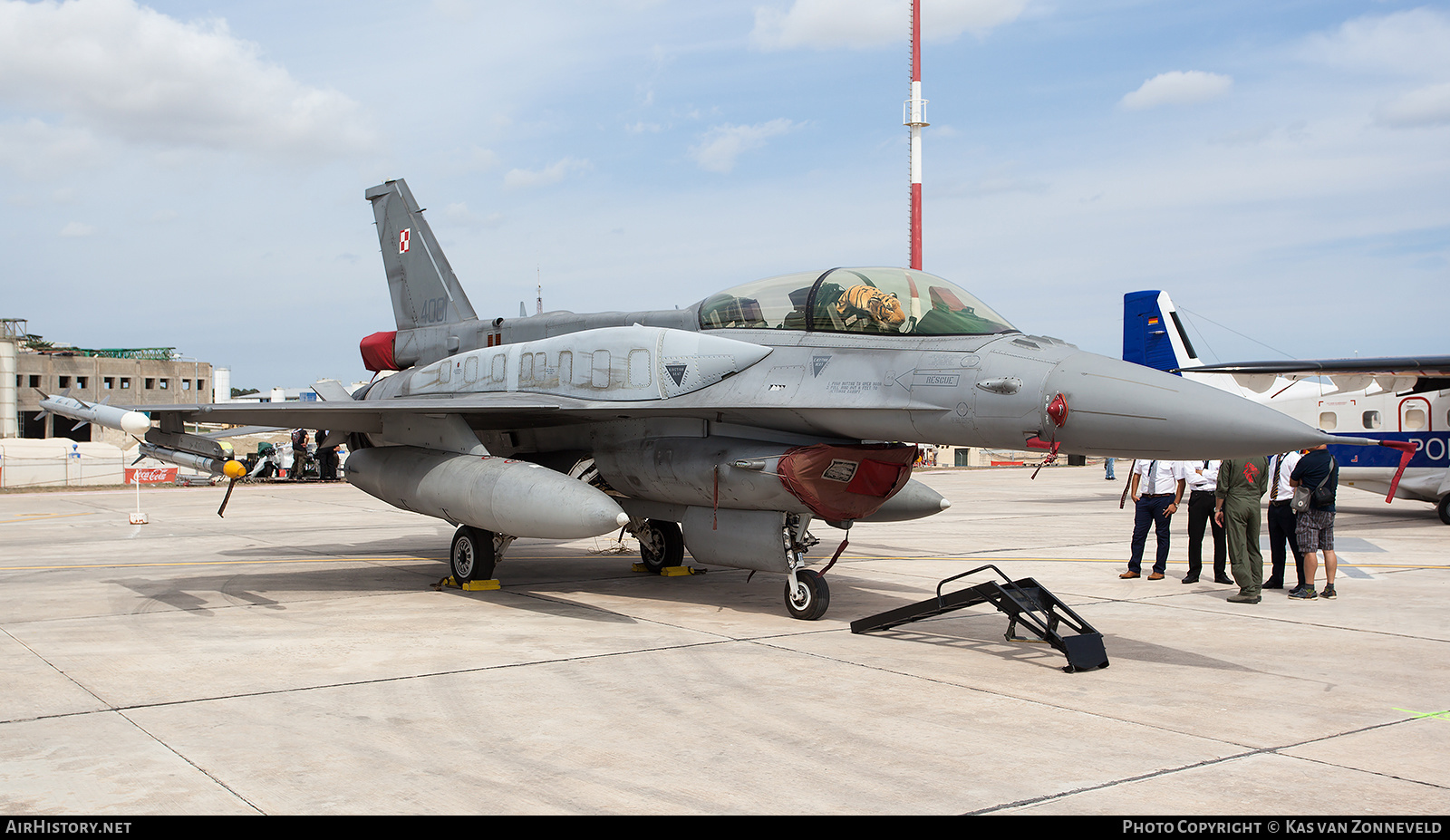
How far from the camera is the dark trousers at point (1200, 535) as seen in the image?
11383 mm

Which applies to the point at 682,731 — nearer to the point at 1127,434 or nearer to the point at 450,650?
the point at 450,650

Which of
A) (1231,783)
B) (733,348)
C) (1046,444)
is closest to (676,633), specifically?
(733,348)

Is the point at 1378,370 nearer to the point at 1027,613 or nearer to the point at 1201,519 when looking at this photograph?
the point at 1201,519

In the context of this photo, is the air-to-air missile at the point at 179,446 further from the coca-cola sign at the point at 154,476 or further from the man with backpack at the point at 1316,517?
the coca-cola sign at the point at 154,476

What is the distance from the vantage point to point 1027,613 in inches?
296

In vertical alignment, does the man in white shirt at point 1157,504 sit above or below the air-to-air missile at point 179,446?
below

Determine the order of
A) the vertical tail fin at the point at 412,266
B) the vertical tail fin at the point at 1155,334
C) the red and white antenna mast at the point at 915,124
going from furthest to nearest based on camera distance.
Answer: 1. the red and white antenna mast at the point at 915,124
2. the vertical tail fin at the point at 1155,334
3. the vertical tail fin at the point at 412,266

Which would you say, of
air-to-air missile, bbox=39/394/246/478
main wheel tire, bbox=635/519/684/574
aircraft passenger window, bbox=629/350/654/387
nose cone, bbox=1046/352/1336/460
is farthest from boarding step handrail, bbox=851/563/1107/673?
air-to-air missile, bbox=39/394/246/478

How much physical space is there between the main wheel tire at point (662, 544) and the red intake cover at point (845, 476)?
11.7 feet

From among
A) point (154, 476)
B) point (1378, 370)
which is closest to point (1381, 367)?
point (1378, 370)

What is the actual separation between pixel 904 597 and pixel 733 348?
10.1 feet

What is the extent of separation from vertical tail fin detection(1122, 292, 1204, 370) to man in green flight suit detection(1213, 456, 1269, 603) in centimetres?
1456

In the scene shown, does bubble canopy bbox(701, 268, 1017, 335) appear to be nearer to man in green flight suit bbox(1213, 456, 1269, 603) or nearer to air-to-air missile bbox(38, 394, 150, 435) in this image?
man in green flight suit bbox(1213, 456, 1269, 603)

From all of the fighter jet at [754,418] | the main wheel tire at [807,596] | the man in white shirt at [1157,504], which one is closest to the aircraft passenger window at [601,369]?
the fighter jet at [754,418]
